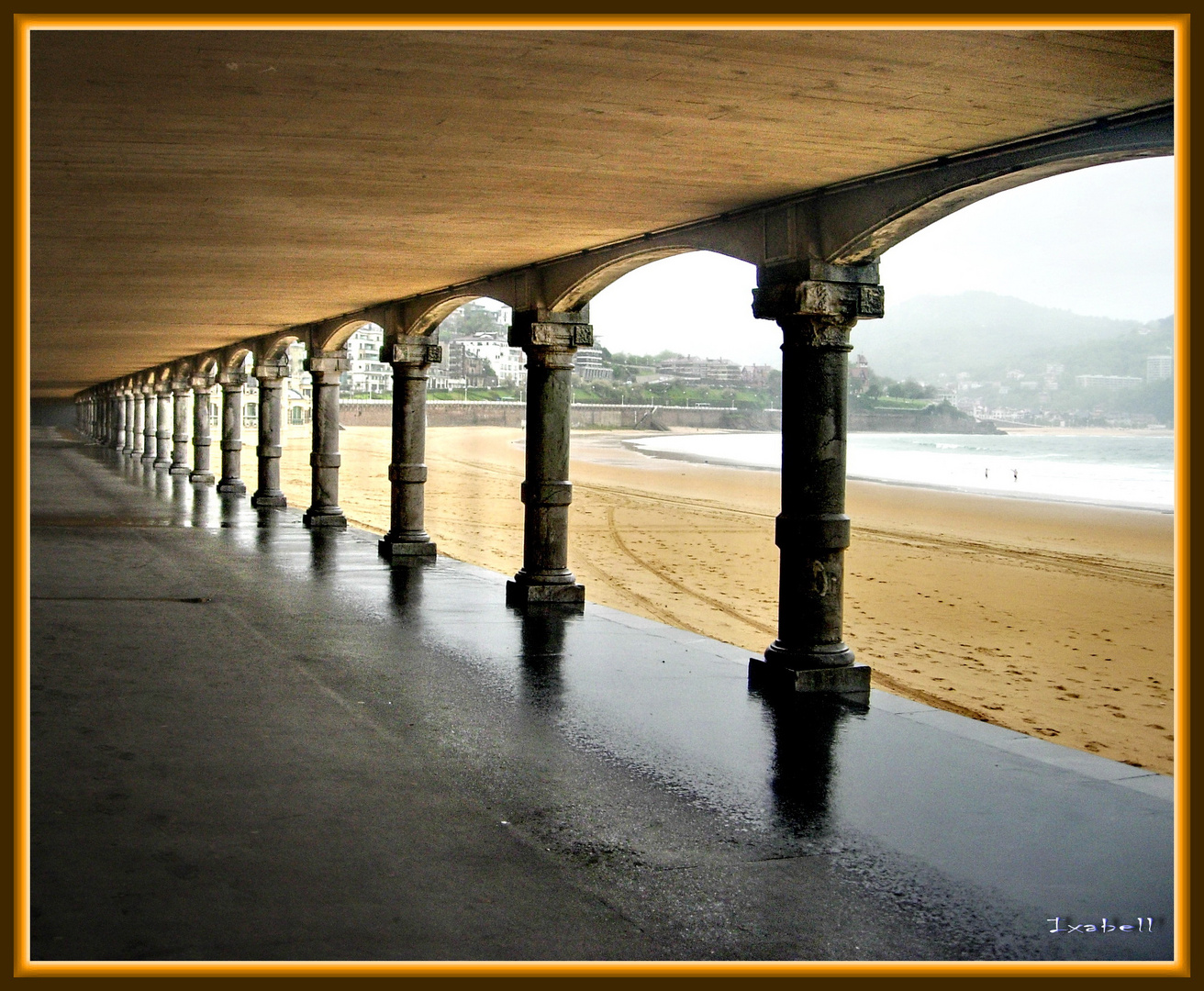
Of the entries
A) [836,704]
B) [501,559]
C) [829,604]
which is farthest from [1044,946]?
[501,559]

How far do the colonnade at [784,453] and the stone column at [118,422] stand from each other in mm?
23330

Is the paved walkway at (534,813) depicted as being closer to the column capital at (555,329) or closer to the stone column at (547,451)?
the stone column at (547,451)

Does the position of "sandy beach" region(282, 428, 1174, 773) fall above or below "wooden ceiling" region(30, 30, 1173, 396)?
below

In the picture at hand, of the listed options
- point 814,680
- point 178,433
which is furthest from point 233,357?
point 814,680

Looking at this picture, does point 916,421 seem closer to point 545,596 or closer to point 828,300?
point 545,596

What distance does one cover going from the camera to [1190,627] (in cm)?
313

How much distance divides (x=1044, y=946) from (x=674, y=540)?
16735 mm

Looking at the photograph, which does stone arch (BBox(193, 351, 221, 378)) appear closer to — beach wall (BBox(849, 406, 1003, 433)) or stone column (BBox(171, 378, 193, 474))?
stone column (BBox(171, 378, 193, 474))

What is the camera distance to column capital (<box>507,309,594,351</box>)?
404 inches

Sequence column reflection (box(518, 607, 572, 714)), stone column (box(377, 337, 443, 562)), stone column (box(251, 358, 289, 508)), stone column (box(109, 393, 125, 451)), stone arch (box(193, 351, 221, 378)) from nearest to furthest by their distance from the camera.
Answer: column reflection (box(518, 607, 572, 714)) < stone column (box(377, 337, 443, 562)) < stone column (box(251, 358, 289, 508)) < stone arch (box(193, 351, 221, 378)) < stone column (box(109, 393, 125, 451))

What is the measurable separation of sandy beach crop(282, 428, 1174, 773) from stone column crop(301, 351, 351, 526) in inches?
76.4

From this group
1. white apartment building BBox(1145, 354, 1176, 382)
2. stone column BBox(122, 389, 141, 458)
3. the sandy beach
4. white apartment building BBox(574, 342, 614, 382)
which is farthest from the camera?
white apartment building BBox(574, 342, 614, 382)

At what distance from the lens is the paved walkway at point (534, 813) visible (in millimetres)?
3602

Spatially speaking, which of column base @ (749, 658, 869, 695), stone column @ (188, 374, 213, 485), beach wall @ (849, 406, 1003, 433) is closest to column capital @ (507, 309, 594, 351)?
column base @ (749, 658, 869, 695)
